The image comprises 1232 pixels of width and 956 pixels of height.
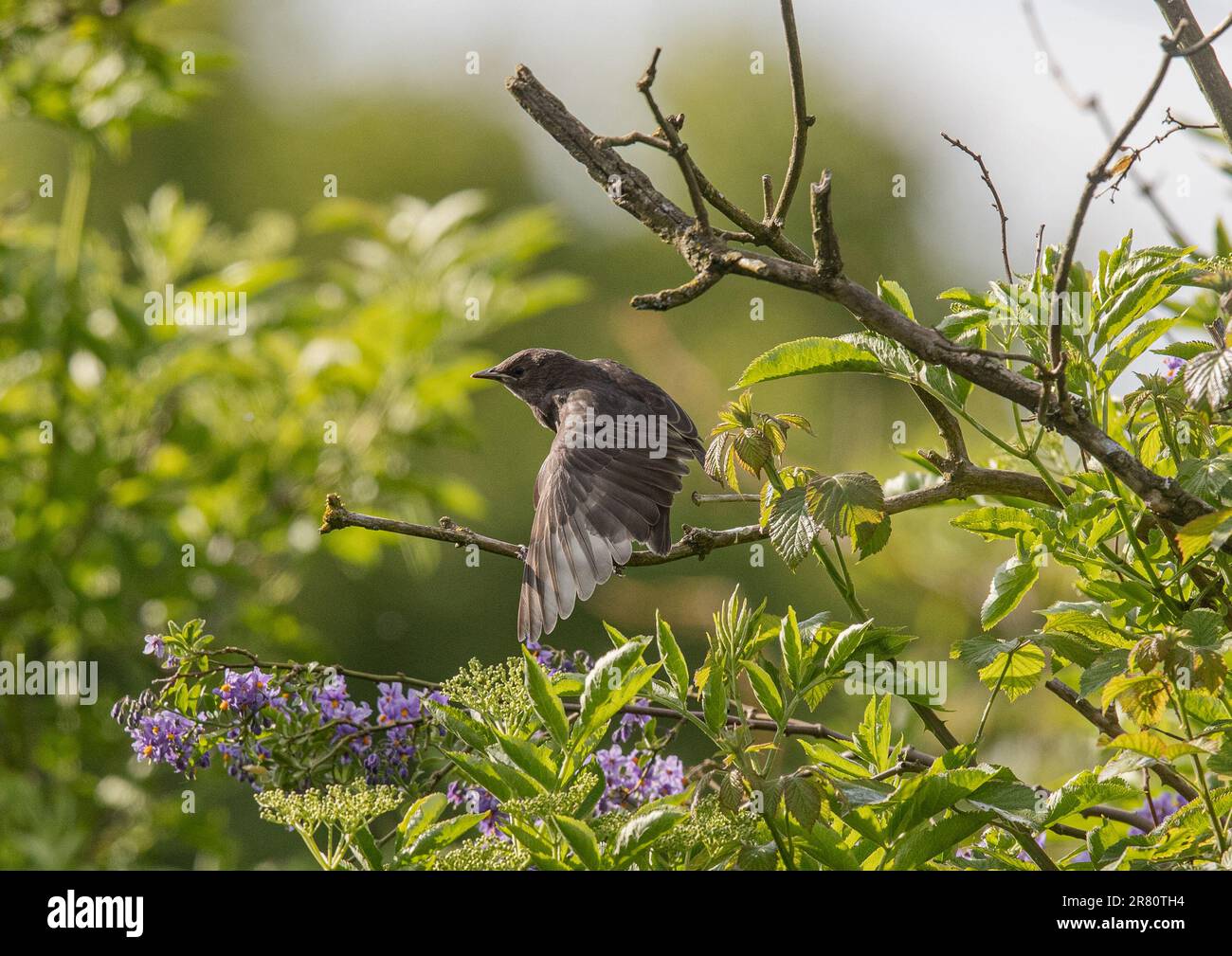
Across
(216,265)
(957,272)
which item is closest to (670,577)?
(957,272)

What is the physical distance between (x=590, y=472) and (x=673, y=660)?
97 cm

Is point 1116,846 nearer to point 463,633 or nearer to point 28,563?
point 28,563

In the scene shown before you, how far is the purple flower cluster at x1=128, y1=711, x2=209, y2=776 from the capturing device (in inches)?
41.7

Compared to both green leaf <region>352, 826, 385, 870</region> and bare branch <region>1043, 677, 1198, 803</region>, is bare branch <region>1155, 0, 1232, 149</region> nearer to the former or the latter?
bare branch <region>1043, 677, 1198, 803</region>

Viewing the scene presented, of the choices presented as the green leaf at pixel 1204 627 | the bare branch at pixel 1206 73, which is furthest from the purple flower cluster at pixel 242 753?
the bare branch at pixel 1206 73

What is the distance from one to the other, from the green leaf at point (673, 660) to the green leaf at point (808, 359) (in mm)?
199

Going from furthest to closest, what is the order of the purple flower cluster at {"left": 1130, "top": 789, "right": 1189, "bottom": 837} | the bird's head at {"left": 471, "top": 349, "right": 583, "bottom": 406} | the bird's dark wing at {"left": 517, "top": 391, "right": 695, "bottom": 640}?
the bird's head at {"left": 471, "top": 349, "right": 583, "bottom": 406}
the bird's dark wing at {"left": 517, "top": 391, "right": 695, "bottom": 640}
the purple flower cluster at {"left": 1130, "top": 789, "right": 1189, "bottom": 837}

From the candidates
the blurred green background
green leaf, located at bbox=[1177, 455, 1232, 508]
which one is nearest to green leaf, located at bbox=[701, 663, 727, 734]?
green leaf, located at bbox=[1177, 455, 1232, 508]

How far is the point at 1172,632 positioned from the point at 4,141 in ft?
28.2

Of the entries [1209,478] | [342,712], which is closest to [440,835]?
[342,712]

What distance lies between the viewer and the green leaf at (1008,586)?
949 mm

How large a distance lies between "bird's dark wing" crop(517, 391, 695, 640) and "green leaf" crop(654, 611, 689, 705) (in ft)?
1.47

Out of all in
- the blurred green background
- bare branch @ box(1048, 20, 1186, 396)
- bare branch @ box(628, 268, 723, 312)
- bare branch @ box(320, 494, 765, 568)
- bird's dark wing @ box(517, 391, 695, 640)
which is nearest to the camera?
bare branch @ box(1048, 20, 1186, 396)

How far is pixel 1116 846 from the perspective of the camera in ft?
2.99
